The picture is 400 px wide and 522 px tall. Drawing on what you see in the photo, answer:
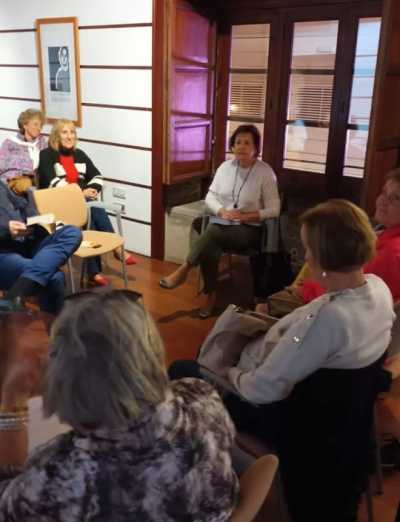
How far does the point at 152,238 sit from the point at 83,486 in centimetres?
357

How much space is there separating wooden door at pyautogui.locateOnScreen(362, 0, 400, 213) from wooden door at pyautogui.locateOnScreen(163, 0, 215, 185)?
1581mm

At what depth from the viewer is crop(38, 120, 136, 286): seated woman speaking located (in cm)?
390

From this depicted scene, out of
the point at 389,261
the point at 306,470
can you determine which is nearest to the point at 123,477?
the point at 306,470

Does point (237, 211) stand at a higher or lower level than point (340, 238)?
lower

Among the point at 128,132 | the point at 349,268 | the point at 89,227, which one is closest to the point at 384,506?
the point at 349,268

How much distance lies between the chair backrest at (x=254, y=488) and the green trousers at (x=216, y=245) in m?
2.25

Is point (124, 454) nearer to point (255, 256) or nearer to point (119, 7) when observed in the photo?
point (255, 256)

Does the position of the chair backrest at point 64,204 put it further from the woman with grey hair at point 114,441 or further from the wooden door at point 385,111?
the woman with grey hair at point 114,441

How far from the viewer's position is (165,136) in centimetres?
407

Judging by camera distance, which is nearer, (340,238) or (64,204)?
(340,238)

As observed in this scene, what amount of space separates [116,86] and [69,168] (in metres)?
0.85

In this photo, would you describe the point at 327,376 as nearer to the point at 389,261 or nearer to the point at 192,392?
the point at 192,392

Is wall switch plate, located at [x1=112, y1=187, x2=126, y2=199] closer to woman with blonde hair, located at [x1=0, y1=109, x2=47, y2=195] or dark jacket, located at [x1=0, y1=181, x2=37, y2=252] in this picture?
woman with blonde hair, located at [x1=0, y1=109, x2=47, y2=195]

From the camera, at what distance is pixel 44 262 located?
9.32 feet
